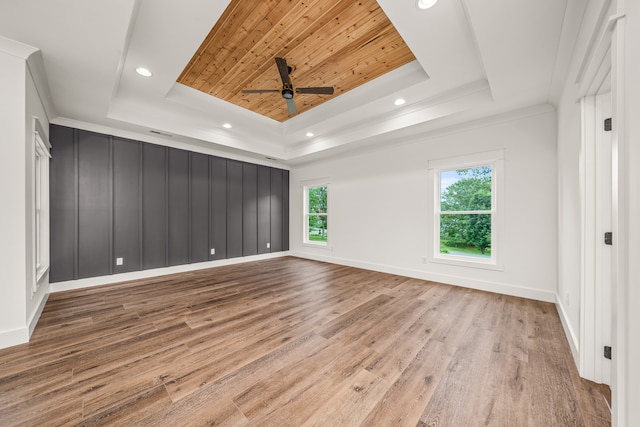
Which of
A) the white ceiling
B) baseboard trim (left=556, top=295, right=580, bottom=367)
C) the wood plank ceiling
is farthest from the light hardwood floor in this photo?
the wood plank ceiling

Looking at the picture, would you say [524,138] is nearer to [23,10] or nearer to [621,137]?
[621,137]

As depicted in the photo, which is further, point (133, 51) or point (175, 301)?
point (175, 301)

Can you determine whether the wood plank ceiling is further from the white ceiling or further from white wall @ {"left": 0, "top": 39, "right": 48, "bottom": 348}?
white wall @ {"left": 0, "top": 39, "right": 48, "bottom": 348}

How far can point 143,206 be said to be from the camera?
4.43 meters

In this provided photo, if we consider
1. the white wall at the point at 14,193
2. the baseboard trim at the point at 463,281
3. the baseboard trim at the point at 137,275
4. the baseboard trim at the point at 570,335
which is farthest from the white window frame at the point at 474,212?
the white wall at the point at 14,193

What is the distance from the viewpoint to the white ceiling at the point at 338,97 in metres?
1.88

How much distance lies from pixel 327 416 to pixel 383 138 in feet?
13.7

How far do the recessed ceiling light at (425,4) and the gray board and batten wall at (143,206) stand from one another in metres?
4.58

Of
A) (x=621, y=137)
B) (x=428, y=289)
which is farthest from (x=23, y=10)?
(x=428, y=289)

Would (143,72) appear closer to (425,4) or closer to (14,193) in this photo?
(14,193)

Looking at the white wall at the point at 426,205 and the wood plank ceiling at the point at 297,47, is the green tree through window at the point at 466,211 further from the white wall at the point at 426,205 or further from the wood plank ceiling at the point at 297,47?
the wood plank ceiling at the point at 297,47

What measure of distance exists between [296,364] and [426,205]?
3418mm

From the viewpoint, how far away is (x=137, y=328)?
2.46 metres

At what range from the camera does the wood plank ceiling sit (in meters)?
2.23
